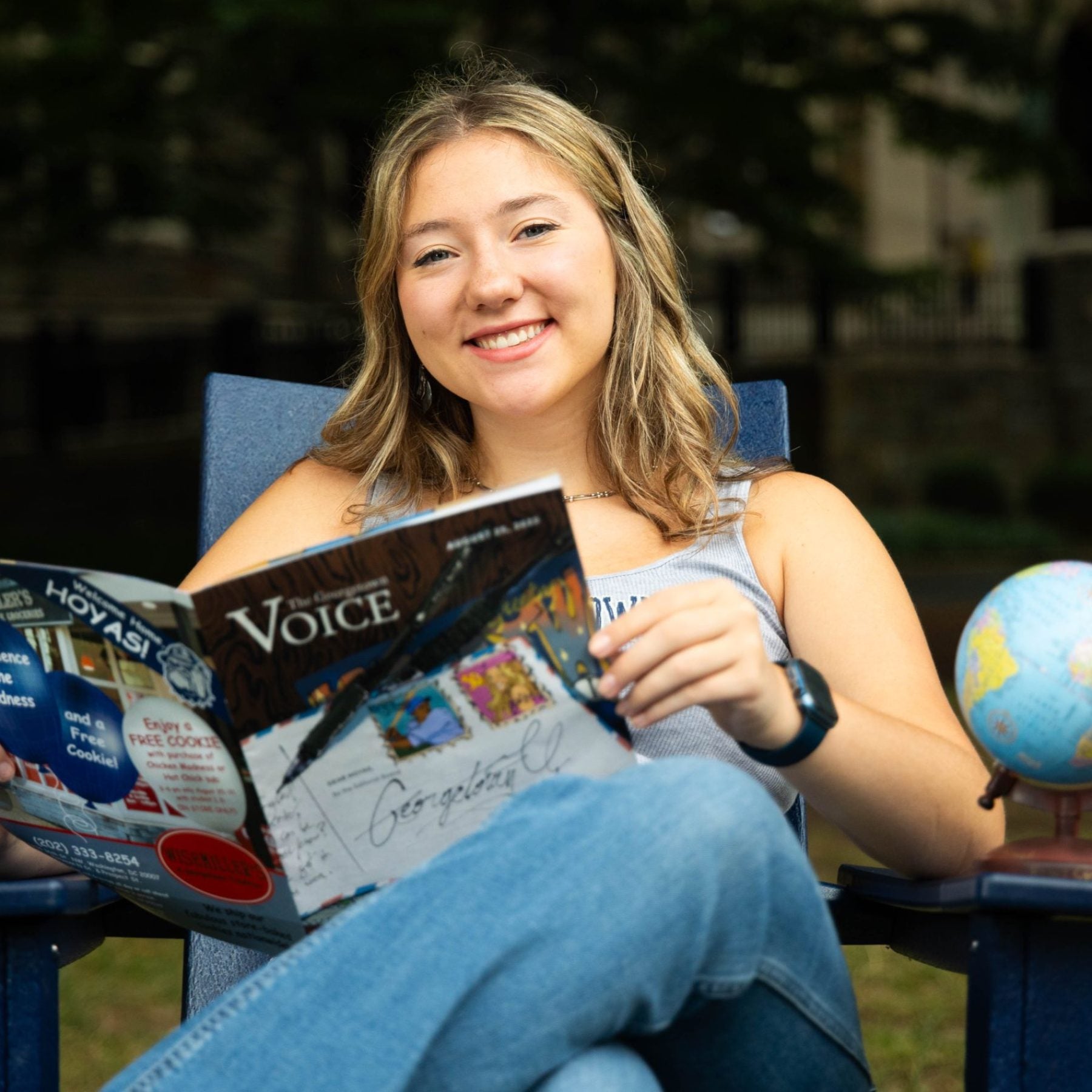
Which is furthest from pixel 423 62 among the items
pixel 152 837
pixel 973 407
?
pixel 973 407

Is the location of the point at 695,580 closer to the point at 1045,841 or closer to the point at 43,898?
the point at 1045,841

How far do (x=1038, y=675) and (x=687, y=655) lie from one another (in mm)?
330

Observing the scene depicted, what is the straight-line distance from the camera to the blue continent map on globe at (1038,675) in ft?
4.56

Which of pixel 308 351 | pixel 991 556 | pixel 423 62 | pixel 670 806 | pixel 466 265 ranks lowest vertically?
pixel 991 556

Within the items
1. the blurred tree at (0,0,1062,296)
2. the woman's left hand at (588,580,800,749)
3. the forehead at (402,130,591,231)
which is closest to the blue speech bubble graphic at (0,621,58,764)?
the woman's left hand at (588,580,800,749)

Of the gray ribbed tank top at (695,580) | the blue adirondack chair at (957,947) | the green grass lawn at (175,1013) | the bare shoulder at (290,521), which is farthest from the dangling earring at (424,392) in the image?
the green grass lawn at (175,1013)

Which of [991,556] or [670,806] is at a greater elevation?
[670,806]

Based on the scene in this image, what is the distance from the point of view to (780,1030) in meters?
1.36

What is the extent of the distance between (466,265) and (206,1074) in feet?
3.57

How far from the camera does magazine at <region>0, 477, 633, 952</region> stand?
52.2 inches

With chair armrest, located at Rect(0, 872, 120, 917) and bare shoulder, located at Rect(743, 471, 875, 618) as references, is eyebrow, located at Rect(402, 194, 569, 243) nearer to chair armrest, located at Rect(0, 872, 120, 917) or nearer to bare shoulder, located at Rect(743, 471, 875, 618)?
bare shoulder, located at Rect(743, 471, 875, 618)

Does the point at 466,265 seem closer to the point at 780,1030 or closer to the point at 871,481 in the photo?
the point at 780,1030

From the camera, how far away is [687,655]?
136cm
